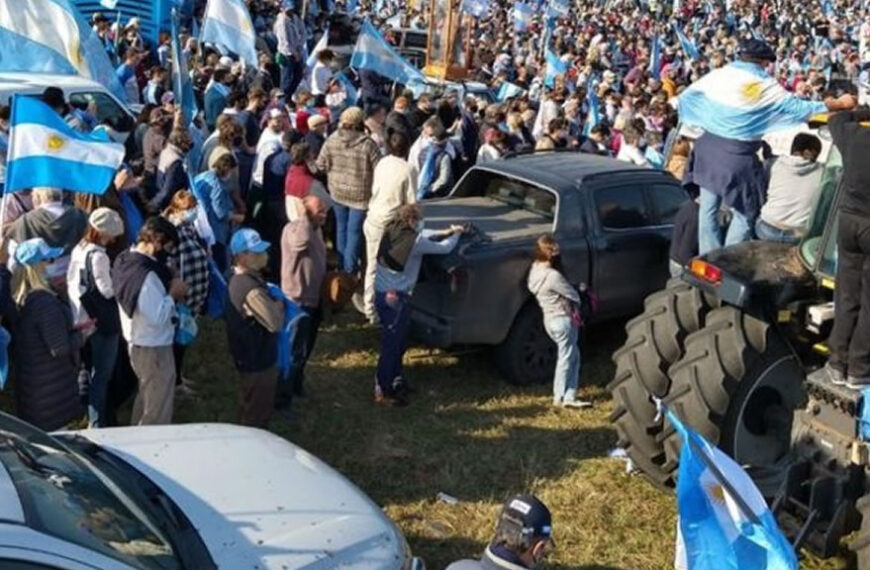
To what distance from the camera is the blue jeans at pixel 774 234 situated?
723 cm

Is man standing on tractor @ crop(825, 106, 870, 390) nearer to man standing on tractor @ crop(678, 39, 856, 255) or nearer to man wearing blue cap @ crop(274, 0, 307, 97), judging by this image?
man standing on tractor @ crop(678, 39, 856, 255)

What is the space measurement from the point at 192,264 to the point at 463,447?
2.28 meters

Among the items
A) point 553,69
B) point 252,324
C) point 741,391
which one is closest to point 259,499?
point 252,324

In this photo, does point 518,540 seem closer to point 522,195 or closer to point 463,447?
point 463,447

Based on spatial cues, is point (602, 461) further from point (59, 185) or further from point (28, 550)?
point (28, 550)

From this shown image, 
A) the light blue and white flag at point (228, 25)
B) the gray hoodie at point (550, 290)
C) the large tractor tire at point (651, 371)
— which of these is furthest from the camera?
the light blue and white flag at point (228, 25)

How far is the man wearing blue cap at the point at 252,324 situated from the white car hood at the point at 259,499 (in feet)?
5.61

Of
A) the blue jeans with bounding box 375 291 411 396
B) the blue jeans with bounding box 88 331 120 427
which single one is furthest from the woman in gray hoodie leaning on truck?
the blue jeans with bounding box 88 331 120 427

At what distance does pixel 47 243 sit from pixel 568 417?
3819 millimetres

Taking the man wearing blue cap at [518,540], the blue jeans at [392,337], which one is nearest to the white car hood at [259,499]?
the man wearing blue cap at [518,540]

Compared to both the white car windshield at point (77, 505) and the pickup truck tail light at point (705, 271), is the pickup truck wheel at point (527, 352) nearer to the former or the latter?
the pickup truck tail light at point (705, 271)

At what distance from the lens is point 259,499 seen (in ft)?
14.8

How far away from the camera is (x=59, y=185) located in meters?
7.20

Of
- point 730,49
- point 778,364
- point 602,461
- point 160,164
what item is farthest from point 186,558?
point 730,49
